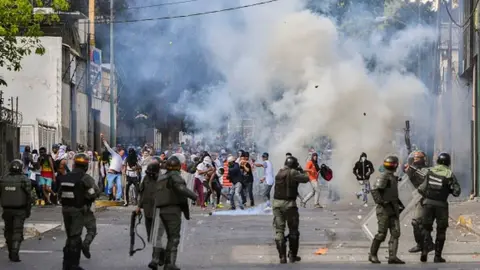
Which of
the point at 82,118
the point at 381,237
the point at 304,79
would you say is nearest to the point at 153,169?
the point at 381,237

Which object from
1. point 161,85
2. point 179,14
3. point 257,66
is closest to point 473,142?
point 257,66

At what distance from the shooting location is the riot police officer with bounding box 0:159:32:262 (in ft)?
50.0

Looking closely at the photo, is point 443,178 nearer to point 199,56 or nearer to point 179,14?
point 179,14

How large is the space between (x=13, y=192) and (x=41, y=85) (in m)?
25.0

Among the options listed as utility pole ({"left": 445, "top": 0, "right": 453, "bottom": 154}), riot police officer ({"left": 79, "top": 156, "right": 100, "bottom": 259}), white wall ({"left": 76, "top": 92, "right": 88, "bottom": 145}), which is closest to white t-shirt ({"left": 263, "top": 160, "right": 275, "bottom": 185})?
utility pole ({"left": 445, "top": 0, "right": 453, "bottom": 154})

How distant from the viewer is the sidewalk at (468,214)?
20766 mm

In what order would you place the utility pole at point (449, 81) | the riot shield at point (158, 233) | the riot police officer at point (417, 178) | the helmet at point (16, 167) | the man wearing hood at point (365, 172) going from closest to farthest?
the riot shield at point (158, 233) < the helmet at point (16, 167) < the riot police officer at point (417, 178) < the man wearing hood at point (365, 172) < the utility pole at point (449, 81)

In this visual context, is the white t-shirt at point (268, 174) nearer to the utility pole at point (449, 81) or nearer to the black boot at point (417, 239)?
the black boot at point (417, 239)

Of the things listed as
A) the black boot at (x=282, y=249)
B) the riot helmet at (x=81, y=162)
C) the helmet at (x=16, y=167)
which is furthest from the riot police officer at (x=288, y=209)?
the helmet at (x=16, y=167)

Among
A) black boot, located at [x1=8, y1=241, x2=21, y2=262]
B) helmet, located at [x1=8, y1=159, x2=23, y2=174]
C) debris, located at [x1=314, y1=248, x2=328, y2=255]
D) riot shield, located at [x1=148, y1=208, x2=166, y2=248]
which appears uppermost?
helmet, located at [x1=8, y1=159, x2=23, y2=174]

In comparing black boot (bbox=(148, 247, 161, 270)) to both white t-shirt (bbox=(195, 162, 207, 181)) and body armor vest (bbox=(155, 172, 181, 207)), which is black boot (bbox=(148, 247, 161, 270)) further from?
white t-shirt (bbox=(195, 162, 207, 181))

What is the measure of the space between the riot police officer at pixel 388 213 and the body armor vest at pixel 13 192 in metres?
5.15

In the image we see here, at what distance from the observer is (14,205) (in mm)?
15352

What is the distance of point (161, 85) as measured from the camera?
52.8m
